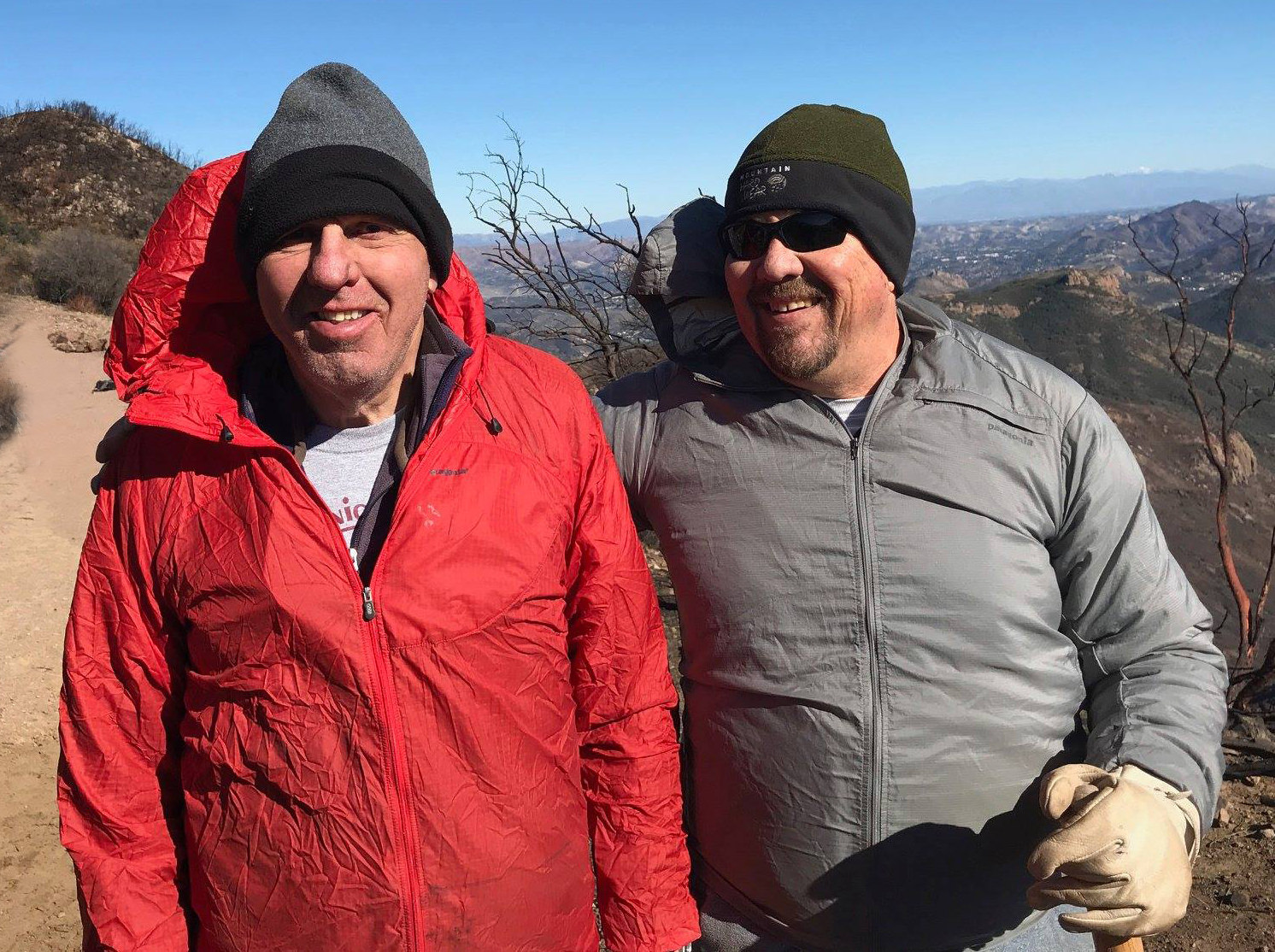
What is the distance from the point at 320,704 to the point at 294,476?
369mm

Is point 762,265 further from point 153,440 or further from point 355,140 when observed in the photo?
point 153,440

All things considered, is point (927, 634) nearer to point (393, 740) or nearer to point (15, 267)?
point (393, 740)

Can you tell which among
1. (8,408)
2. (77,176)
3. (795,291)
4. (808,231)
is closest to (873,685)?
(795,291)

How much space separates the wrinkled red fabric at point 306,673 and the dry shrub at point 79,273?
1826 centimetres

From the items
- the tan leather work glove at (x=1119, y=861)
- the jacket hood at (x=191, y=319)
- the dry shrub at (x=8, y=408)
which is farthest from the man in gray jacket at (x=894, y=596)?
the dry shrub at (x=8, y=408)

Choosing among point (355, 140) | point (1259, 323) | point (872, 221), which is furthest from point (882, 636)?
point (1259, 323)

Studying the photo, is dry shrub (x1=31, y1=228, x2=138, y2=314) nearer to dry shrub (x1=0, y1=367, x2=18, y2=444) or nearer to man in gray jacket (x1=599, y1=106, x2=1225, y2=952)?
dry shrub (x1=0, y1=367, x2=18, y2=444)

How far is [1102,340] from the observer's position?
3656cm

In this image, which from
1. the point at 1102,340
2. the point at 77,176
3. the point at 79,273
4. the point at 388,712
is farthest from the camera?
the point at 1102,340

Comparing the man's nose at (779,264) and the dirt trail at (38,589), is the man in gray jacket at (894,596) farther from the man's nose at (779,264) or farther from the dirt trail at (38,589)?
the dirt trail at (38,589)

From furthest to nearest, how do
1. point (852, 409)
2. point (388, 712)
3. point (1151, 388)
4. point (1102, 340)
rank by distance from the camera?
1. point (1102, 340)
2. point (1151, 388)
3. point (852, 409)
4. point (388, 712)

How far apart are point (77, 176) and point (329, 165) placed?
1054 inches

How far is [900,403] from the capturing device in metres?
1.82

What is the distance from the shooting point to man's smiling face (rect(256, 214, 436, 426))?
4.97 feet
